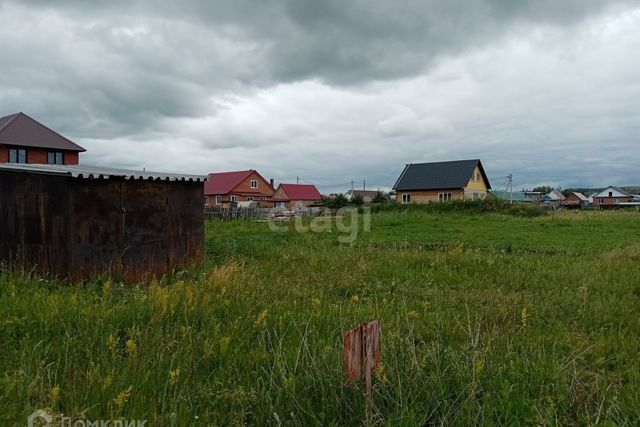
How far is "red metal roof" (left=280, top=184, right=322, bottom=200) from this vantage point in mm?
65250

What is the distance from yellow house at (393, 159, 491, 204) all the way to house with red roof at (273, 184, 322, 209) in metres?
18.3

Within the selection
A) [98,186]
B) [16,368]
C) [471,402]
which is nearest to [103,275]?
[98,186]

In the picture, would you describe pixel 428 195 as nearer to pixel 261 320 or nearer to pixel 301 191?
pixel 301 191

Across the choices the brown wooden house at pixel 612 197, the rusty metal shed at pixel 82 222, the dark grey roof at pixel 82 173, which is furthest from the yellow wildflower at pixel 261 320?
the brown wooden house at pixel 612 197

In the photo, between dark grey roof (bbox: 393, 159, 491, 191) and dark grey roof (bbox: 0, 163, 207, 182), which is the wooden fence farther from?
dark grey roof (bbox: 393, 159, 491, 191)

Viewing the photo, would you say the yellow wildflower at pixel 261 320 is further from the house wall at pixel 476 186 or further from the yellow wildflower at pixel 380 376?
the house wall at pixel 476 186

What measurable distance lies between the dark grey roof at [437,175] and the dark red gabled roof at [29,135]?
108 feet

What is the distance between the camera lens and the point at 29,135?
3416 centimetres

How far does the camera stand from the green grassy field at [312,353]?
259cm

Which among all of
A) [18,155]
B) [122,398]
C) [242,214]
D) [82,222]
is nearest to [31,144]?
[18,155]

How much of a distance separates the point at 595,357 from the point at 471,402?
2.16 metres

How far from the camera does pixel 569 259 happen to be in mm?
9914

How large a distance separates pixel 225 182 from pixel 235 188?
8.17ft

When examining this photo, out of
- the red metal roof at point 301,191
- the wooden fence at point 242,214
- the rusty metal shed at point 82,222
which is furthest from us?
the red metal roof at point 301,191
